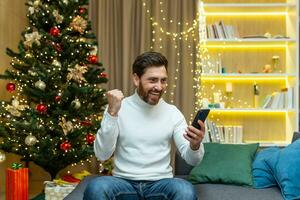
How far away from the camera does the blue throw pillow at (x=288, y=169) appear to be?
2.59 m

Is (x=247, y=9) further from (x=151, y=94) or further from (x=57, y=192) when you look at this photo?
(x=151, y=94)

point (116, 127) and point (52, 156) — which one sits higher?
point (116, 127)

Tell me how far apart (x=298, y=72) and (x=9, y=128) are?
285cm

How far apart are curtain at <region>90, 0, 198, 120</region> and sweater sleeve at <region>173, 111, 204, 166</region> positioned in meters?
2.61

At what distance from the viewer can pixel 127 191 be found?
2.23 m

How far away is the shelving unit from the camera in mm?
4930

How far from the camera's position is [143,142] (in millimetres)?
2355

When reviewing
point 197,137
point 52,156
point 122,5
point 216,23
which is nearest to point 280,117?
point 216,23

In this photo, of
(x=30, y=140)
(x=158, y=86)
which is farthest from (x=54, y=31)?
(x=158, y=86)

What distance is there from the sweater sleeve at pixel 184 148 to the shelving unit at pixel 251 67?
2.52 meters

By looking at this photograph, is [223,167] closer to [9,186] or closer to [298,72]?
[9,186]

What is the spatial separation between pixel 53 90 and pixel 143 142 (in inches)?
86.2

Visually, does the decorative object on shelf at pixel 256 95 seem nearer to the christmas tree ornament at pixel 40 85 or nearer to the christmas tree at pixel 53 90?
the christmas tree at pixel 53 90

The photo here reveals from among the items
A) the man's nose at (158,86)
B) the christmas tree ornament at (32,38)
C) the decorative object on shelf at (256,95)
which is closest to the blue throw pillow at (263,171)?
the man's nose at (158,86)
